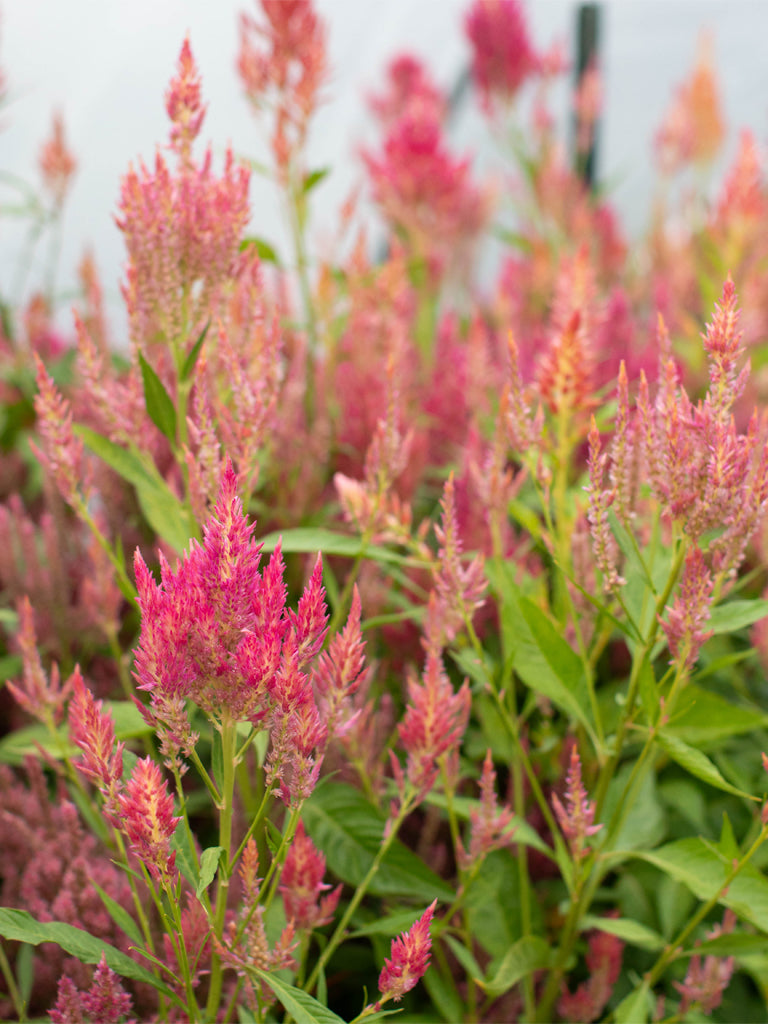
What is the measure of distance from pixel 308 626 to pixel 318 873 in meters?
0.18

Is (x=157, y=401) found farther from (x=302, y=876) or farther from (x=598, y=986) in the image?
(x=598, y=986)

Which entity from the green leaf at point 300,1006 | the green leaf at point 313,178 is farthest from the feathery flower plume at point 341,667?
the green leaf at point 313,178

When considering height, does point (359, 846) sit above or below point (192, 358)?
below

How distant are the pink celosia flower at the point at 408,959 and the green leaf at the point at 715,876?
212mm

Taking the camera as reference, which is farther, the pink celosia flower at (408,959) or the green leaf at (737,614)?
the green leaf at (737,614)

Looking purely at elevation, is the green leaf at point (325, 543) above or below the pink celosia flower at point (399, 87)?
below

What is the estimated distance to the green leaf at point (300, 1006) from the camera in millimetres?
371

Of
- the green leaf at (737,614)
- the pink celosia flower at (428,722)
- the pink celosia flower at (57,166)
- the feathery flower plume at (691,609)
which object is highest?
the pink celosia flower at (57,166)

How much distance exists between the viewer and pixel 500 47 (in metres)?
1.66

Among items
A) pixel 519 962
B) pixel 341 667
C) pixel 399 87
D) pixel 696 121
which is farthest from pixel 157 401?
pixel 399 87

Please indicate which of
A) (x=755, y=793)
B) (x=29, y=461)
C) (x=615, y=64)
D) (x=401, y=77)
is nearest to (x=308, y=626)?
(x=755, y=793)

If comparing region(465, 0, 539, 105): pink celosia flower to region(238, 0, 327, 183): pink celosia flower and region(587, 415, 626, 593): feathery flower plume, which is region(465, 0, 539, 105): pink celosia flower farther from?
region(587, 415, 626, 593): feathery flower plume

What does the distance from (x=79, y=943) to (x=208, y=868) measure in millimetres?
128

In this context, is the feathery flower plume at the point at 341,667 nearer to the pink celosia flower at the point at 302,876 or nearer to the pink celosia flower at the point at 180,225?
the pink celosia flower at the point at 302,876
